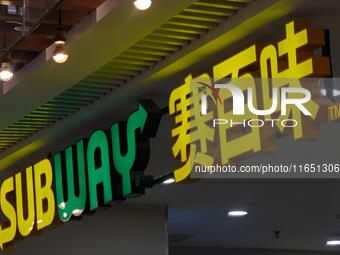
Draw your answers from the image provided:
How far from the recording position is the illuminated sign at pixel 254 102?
4.04 m

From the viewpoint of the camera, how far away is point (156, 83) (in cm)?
538

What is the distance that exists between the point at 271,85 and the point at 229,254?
8.38 meters

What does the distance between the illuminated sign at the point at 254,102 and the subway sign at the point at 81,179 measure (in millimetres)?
618

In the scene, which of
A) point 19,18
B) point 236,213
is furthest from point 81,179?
point 236,213

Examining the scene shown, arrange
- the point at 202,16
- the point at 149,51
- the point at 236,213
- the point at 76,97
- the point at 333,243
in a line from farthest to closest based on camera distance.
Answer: the point at 333,243, the point at 236,213, the point at 76,97, the point at 149,51, the point at 202,16

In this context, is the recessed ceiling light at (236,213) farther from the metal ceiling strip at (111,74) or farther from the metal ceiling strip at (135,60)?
the metal ceiling strip at (111,74)

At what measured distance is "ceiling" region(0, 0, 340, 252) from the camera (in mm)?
4389

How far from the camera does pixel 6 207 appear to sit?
722cm

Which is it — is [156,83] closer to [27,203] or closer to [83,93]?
[83,93]

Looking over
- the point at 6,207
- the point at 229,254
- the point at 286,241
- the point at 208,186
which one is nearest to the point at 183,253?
the point at 229,254

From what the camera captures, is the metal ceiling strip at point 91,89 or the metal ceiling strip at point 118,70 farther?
the metal ceiling strip at point 91,89

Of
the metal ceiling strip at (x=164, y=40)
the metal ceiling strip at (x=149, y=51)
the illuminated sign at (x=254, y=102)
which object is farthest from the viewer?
the metal ceiling strip at (x=149, y=51)

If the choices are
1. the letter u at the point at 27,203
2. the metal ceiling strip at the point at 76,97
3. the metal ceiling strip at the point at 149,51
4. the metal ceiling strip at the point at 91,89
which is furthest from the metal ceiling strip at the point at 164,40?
the letter u at the point at 27,203

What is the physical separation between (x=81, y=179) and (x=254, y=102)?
7.80ft
